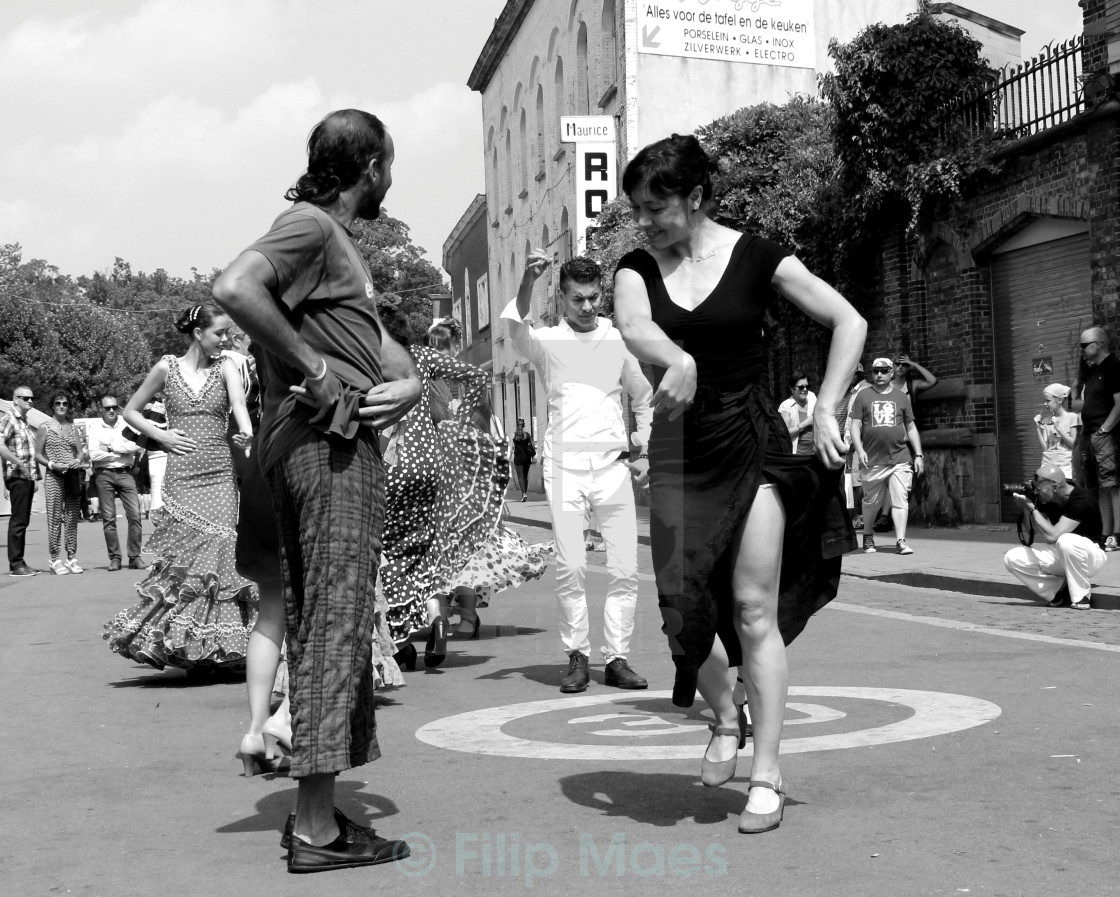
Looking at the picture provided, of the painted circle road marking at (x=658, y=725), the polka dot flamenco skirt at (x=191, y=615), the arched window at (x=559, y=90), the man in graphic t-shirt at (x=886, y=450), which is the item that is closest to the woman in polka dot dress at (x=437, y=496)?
the polka dot flamenco skirt at (x=191, y=615)

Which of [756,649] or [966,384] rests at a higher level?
[966,384]

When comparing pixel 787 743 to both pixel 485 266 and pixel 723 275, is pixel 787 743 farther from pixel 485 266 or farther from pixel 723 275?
pixel 485 266

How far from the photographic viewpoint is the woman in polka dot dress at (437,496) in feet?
25.0

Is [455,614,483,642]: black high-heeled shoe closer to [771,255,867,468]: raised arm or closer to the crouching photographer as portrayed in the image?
the crouching photographer

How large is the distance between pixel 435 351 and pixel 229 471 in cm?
133

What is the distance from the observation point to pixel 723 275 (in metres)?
4.34

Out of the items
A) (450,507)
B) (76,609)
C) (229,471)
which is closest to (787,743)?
(450,507)

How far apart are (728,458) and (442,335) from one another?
4.66 meters

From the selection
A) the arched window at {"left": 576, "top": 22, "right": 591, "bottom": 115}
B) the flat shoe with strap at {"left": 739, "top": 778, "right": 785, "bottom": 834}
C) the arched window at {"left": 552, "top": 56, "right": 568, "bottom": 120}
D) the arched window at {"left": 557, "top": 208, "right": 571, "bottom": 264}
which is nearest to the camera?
the flat shoe with strap at {"left": 739, "top": 778, "right": 785, "bottom": 834}

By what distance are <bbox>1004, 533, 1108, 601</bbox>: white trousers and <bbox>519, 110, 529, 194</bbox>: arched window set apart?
29.4 meters

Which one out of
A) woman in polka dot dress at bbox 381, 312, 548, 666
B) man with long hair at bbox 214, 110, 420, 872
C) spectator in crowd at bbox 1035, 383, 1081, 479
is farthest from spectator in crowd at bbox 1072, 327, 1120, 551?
man with long hair at bbox 214, 110, 420, 872

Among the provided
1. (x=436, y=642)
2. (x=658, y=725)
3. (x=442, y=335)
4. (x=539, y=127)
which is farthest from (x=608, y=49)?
(x=658, y=725)

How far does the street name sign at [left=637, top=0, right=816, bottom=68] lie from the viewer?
28031 mm

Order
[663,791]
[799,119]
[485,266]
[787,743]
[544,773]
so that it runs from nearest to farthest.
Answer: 1. [663,791]
2. [544,773]
3. [787,743]
4. [799,119]
5. [485,266]
